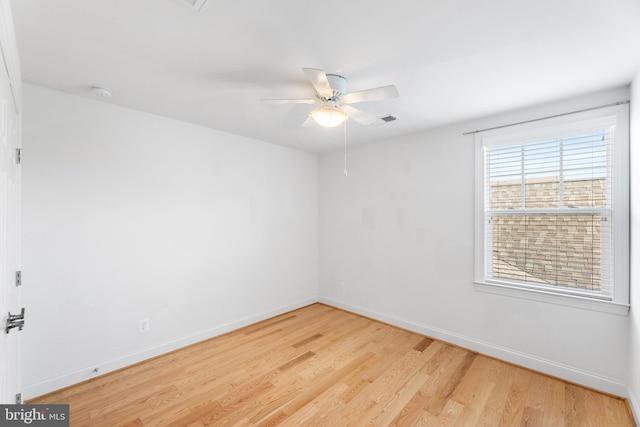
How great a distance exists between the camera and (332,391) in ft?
7.59

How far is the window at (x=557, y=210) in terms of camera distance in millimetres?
2246

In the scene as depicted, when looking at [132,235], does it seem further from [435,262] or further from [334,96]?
[435,262]

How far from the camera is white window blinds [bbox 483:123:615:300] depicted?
7.67 ft

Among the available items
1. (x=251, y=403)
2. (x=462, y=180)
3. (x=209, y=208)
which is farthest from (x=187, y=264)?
(x=462, y=180)

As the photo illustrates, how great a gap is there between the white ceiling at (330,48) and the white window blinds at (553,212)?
470 mm

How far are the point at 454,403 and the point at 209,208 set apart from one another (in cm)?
302

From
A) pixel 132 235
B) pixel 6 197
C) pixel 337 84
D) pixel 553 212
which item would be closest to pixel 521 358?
pixel 553 212

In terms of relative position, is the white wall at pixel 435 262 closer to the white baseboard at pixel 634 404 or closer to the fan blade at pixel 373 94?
the white baseboard at pixel 634 404

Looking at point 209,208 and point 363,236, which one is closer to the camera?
point 209,208

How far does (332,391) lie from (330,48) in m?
2.56

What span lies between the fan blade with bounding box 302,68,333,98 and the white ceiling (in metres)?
0.14

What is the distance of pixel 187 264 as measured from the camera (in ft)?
10.2

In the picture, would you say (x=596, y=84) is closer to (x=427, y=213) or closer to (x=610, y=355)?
(x=427, y=213)

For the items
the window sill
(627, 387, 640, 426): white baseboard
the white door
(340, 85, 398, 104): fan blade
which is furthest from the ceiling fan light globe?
(627, 387, 640, 426): white baseboard
